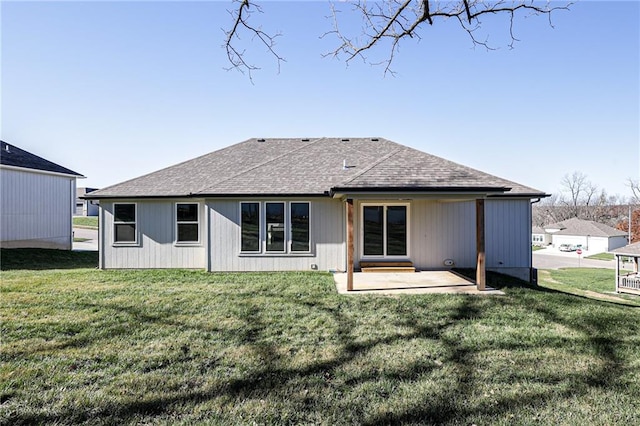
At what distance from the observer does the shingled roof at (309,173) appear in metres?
8.45

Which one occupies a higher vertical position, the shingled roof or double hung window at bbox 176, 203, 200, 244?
the shingled roof

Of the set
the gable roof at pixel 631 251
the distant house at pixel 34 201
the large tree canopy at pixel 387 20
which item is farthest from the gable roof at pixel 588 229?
the distant house at pixel 34 201

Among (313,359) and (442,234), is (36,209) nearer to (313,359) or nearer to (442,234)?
(313,359)

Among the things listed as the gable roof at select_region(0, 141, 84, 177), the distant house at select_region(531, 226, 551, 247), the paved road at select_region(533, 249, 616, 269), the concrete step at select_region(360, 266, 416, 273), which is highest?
the gable roof at select_region(0, 141, 84, 177)

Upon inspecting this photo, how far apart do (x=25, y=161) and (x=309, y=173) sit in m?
15.2

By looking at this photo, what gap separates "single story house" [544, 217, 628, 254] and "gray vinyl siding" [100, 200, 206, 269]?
191ft

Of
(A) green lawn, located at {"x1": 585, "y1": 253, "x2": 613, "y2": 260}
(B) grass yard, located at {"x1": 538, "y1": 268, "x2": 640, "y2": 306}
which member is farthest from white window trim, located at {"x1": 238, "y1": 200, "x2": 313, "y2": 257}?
(A) green lawn, located at {"x1": 585, "y1": 253, "x2": 613, "y2": 260}

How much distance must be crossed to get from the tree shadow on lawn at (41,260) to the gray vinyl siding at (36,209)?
4.26 ft

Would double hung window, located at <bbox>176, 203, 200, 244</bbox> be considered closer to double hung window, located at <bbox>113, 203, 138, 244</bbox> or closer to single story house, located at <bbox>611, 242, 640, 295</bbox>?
double hung window, located at <bbox>113, 203, 138, 244</bbox>

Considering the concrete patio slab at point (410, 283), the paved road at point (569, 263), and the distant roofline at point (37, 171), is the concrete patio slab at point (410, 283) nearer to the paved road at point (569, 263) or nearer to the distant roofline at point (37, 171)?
the distant roofline at point (37, 171)

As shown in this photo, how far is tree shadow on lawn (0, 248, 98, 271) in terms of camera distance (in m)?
12.6

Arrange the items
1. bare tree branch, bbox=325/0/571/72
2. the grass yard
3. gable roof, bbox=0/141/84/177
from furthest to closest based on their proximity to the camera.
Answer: gable roof, bbox=0/141/84/177 < the grass yard < bare tree branch, bbox=325/0/571/72

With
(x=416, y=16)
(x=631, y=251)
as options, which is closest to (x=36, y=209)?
(x=416, y=16)

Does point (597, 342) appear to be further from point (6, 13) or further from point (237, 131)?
point (237, 131)
